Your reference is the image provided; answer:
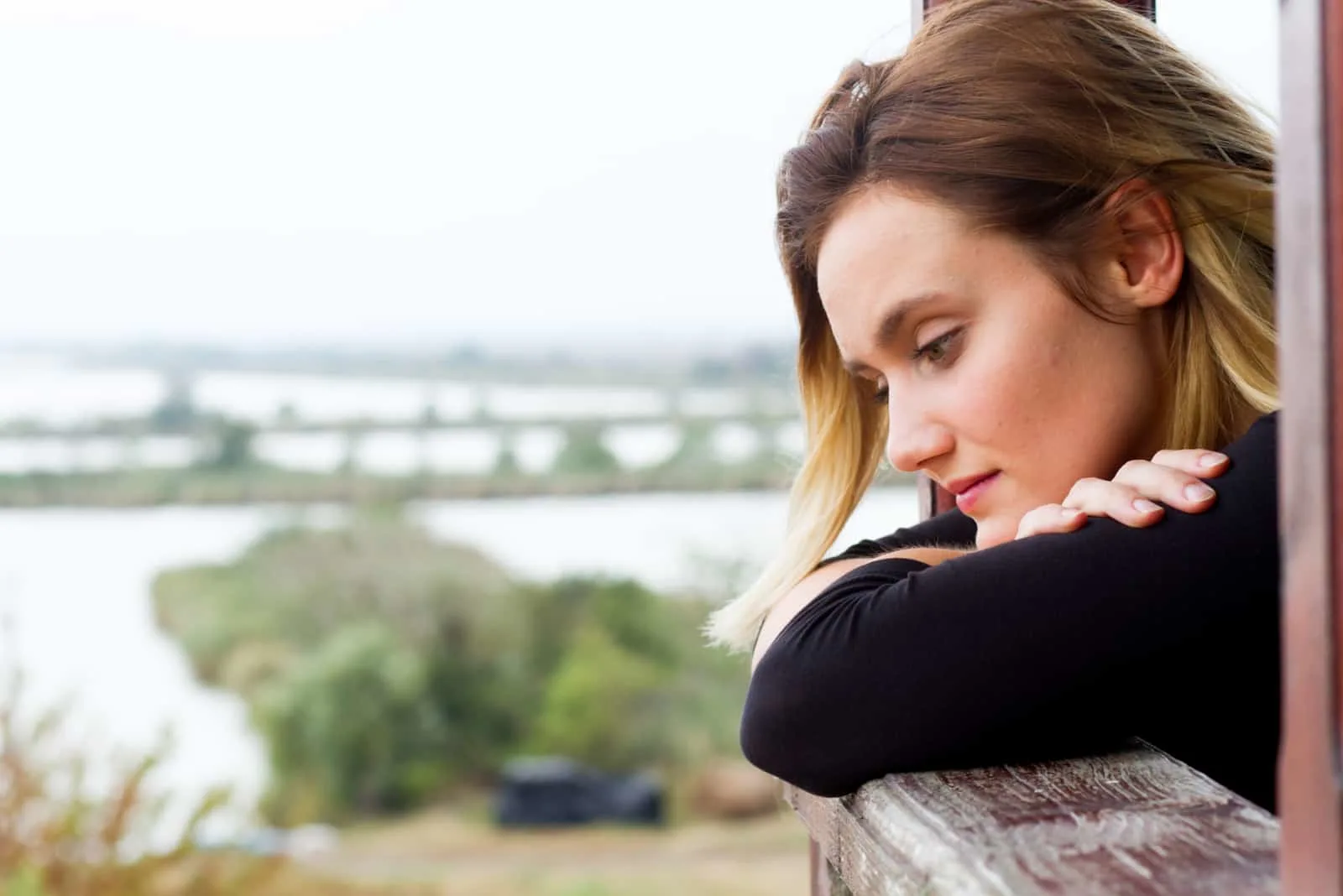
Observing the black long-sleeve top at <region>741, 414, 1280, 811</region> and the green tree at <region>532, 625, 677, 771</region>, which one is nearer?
the black long-sleeve top at <region>741, 414, 1280, 811</region>

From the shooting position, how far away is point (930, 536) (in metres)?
1.18

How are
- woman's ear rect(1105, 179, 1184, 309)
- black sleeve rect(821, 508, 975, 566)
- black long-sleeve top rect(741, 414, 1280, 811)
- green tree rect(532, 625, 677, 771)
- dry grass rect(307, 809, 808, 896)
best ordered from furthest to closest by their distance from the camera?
green tree rect(532, 625, 677, 771) < dry grass rect(307, 809, 808, 896) < black sleeve rect(821, 508, 975, 566) < woman's ear rect(1105, 179, 1184, 309) < black long-sleeve top rect(741, 414, 1280, 811)

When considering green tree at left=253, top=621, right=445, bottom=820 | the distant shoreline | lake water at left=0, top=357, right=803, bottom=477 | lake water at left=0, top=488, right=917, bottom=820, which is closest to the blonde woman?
lake water at left=0, top=488, right=917, bottom=820

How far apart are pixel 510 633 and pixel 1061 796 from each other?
8.02 m

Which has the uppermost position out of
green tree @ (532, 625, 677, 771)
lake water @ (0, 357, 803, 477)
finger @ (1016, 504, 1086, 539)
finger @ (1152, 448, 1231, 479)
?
finger @ (1152, 448, 1231, 479)

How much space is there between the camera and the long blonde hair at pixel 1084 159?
1011 mm

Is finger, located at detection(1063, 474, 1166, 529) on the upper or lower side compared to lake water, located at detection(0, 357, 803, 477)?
upper

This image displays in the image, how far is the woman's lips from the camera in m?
1.00

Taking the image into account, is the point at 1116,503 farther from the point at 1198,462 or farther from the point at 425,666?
the point at 425,666

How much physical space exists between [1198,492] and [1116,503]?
0.14 ft

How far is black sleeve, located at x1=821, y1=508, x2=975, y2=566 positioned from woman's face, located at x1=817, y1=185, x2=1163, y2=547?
0.13 metres

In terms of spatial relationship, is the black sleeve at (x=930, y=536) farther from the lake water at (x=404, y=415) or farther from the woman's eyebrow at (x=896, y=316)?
the lake water at (x=404, y=415)

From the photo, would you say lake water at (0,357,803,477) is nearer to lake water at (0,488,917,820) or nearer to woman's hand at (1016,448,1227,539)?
lake water at (0,488,917,820)

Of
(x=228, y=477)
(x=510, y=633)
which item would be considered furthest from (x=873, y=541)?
(x=228, y=477)
